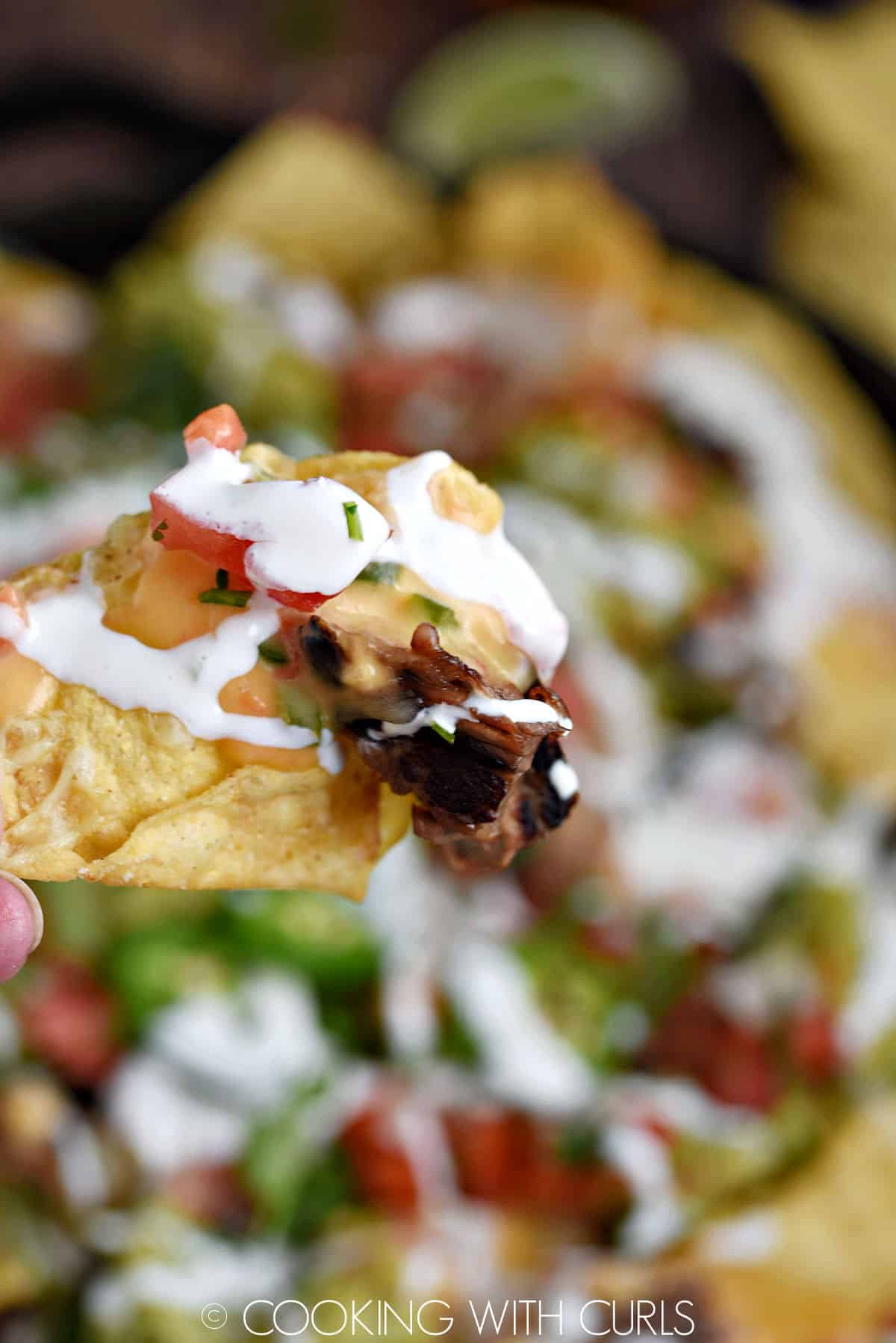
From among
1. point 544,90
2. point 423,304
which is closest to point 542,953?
point 423,304

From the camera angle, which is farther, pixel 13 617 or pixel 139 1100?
pixel 139 1100

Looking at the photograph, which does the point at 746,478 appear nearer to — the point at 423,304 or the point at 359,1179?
the point at 423,304

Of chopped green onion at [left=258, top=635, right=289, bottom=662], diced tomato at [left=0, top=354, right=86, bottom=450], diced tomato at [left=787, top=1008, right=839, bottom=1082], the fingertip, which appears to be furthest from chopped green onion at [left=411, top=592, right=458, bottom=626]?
diced tomato at [left=0, top=354, right=86, bottom=450]

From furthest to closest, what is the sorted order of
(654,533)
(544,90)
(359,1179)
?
(544,90) < (654,533) < (359,1179)

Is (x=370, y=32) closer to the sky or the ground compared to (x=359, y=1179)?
closer to the sky

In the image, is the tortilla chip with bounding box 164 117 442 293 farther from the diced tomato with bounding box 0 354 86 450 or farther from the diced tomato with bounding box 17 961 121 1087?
the diced tomato with bounding box 17 961 121 1087

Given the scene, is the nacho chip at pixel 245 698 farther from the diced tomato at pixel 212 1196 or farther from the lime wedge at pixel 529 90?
the lime wedge at pixel 529 90

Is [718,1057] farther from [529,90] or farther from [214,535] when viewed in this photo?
[529,90]
